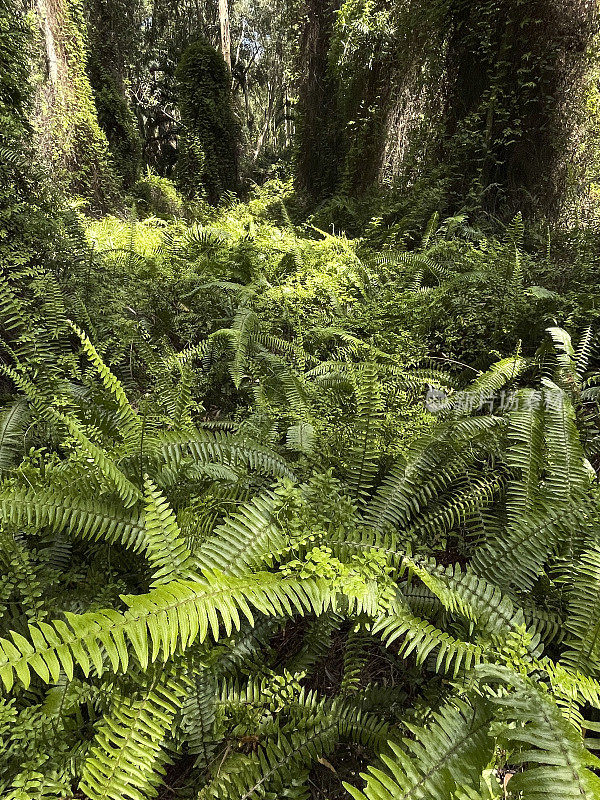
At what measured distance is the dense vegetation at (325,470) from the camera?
1195 millimetres

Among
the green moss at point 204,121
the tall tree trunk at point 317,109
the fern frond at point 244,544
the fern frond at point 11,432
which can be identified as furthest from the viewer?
the green moss at point 204,121

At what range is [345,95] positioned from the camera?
812cm

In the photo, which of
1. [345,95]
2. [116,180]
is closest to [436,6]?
[345,95]

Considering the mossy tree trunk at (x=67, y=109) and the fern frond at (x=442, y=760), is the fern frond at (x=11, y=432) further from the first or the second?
the mossy tree trunk at (x=67, y=109)

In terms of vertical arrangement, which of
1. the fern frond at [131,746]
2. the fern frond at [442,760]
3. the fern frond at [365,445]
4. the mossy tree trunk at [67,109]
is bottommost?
the fern frond at [131,746]

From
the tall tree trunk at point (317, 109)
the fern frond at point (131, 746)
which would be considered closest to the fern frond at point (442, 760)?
the fern frond at point (131, 746)

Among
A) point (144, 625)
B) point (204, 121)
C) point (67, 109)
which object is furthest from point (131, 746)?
point (204, 121)

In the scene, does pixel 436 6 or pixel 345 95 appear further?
pixel 345 95

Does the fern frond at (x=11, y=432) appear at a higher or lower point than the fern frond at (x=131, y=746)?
higher

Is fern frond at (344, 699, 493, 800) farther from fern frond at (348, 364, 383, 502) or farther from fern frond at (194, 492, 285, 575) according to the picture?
fern frond at (348, 364, 383, 502)

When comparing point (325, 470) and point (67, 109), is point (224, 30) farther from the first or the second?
point (325, 470)

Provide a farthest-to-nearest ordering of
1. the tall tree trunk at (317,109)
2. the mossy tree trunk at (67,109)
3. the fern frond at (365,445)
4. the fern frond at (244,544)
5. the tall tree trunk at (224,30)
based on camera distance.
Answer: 1. the tall tree trunk at (224,30)
2. the tall tree trunk at (317,109)
3. the mossy tree trunk at (67,109)
4. the fern frond at (365,445)
5. the fern frond at (244,544)

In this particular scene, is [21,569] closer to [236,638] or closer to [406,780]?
[236,638]

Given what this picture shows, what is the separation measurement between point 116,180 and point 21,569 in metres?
8.39
